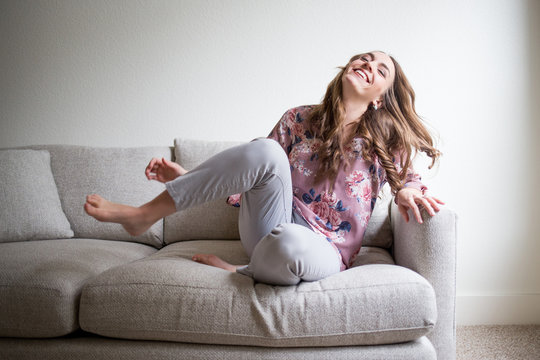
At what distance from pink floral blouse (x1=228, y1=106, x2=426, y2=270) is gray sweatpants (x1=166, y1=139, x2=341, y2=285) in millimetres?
183

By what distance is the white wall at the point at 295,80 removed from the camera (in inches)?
90.4

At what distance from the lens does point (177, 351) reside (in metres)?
1.20

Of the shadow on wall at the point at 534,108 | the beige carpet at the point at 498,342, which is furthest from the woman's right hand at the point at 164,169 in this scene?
the shadow on wall at the point at 534,108

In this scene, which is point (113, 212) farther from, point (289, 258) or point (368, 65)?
point (368, 65)

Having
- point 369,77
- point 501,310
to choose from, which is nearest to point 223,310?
point 369,77

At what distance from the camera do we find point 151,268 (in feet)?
4.28

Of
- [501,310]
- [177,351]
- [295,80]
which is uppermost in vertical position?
[295,80]

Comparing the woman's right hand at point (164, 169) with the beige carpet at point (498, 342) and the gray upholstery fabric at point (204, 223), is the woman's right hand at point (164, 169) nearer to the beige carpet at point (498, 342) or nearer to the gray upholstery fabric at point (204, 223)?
the gray upholstery fabric at point (204, 223)

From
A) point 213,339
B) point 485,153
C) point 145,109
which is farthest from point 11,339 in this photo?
point 485,153

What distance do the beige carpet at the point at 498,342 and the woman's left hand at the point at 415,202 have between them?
2.54 ft

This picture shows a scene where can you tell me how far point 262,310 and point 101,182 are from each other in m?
1.16

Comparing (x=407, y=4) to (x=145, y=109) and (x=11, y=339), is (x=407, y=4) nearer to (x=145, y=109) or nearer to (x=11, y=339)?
(x=145, y=109)

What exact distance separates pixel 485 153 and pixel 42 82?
2.36 meters

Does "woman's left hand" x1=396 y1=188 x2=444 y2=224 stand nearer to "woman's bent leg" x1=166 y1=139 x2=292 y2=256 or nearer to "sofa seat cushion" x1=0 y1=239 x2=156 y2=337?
"woman's bent leg" x1=166 y1=139 x2=292 y2=256
